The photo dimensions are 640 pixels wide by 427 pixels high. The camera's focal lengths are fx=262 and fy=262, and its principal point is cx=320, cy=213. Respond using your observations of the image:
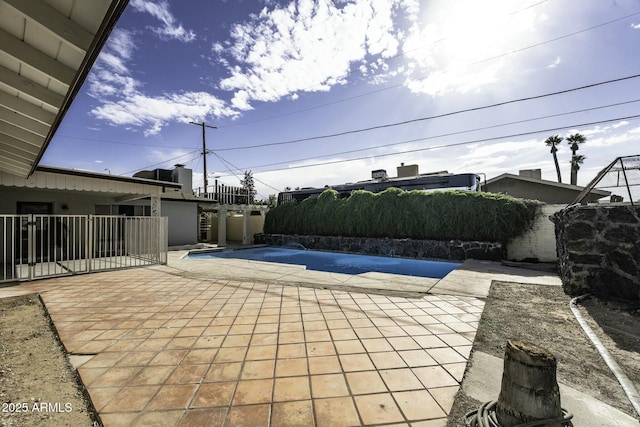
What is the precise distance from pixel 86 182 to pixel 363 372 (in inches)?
351

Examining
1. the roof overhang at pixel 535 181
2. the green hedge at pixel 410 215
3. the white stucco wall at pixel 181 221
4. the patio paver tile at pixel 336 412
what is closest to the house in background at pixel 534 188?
the roof overhang at pixel 535 181

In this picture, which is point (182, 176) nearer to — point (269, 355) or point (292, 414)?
point (269, 355)

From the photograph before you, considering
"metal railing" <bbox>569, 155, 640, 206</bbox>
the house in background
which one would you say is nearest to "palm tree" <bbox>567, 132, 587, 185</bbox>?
the house in background

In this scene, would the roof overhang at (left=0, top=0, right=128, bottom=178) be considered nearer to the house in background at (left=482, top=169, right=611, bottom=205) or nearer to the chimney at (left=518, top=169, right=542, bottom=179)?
the house in background at (left=482, top=169, right=611, bottom=205)

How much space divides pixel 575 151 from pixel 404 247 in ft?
83.3

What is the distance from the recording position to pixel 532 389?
1.39 metres

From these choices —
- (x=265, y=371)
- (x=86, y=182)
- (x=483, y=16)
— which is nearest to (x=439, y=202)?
(x=483, y=16)

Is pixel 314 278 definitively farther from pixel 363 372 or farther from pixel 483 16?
pixel 483 16

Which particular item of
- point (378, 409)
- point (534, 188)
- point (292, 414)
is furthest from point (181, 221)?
point (534, 188)

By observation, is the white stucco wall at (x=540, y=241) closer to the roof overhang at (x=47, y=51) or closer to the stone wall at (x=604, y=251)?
the stone wall at (x=604, y=251)

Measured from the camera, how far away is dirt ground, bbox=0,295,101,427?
168 centimetres

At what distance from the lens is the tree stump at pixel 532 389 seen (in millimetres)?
1385

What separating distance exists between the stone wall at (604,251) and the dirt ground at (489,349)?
0.38 metres

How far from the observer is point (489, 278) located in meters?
5.89
